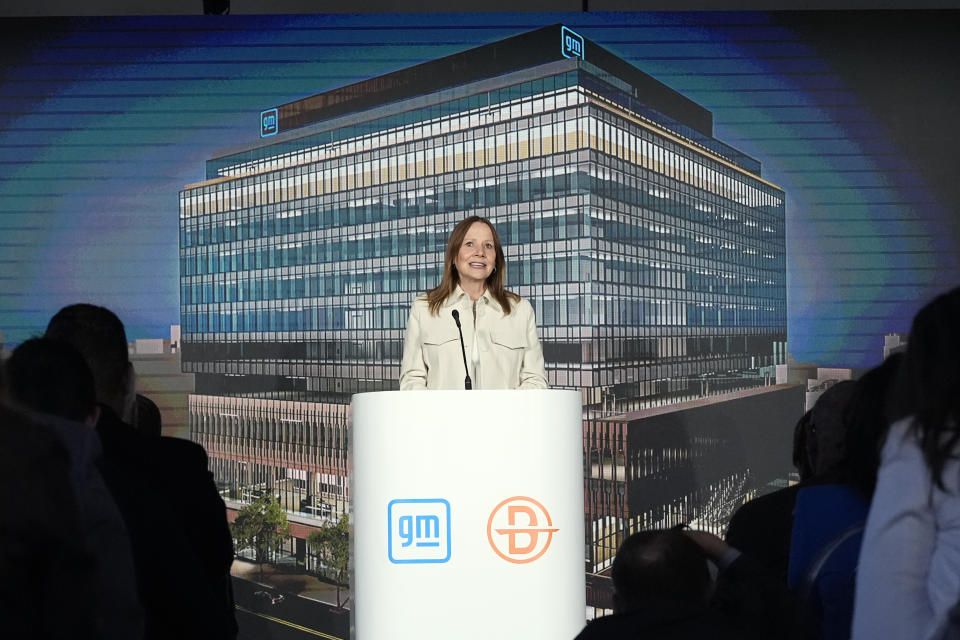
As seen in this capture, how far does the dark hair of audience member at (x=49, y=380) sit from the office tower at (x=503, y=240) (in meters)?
4.41

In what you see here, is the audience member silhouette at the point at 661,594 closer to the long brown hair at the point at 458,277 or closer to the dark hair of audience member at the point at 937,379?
the dark hair of audience member at the point at 937,379

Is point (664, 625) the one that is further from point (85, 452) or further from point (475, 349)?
point (475, 349)

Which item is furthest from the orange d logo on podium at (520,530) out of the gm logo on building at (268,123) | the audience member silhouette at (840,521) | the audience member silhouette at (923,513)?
the gm logo on building at (268,123)

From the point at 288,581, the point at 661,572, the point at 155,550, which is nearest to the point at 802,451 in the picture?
the point at 661,572

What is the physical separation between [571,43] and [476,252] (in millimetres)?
2645

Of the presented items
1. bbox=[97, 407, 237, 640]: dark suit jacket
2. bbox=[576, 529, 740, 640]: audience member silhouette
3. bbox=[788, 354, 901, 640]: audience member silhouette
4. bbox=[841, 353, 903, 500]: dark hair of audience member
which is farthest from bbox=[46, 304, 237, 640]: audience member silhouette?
bbox=[841, 353, 903, 500]: dark hair of audience member

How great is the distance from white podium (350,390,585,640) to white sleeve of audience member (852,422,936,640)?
1386 millimetres

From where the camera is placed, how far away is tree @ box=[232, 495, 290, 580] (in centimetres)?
623

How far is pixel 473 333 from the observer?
3422mm

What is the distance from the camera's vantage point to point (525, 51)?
5.57 m

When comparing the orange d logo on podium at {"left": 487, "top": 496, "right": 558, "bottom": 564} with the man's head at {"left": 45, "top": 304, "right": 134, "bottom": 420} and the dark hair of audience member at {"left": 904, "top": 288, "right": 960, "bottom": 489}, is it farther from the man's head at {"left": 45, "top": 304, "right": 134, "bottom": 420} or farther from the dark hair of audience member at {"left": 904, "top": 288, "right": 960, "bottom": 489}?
the dark hair of audience member at {"left": 904, "top": 288, "right": 960, "bottom": 489}

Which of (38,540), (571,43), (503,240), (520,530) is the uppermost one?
(571,43)

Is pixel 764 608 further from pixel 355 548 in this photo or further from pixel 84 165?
pixel 84 165

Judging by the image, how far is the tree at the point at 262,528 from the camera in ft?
20.4
